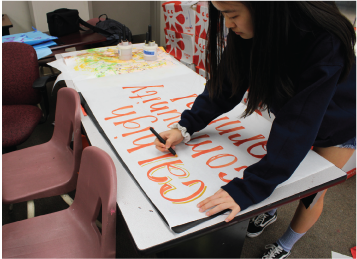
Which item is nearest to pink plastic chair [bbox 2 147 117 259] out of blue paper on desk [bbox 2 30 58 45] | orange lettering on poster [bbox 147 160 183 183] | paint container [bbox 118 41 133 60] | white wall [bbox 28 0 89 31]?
orange lettering on poster [bbox 147 160 183 183]

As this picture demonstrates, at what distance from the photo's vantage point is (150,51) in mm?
1513

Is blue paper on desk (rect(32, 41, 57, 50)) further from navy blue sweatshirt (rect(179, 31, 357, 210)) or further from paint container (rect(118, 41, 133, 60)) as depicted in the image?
navy blue sweatshirt (rect(179, 31, 357, 210))

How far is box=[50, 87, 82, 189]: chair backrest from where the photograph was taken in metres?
0.96

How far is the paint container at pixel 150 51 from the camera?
151 centimetres

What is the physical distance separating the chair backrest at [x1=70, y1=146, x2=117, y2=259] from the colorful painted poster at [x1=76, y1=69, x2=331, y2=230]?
0.09m

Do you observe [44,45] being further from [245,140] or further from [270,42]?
[270,42]

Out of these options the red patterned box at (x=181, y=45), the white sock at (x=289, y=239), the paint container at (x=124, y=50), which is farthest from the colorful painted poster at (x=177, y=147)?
the red patterned box at (x=181, y=45)

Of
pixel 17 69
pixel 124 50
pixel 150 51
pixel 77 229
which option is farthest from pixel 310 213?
pixel 17 69

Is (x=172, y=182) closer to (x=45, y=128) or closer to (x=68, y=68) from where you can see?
(x=68, y=68)

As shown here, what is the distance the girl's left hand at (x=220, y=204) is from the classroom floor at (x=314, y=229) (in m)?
→ 0.73

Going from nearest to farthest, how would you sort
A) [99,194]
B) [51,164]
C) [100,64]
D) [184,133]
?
[99,194]
[184,133]
[51,164]
[100,64]

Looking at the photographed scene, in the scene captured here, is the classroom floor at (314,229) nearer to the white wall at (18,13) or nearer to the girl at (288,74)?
the girl at (288,74)

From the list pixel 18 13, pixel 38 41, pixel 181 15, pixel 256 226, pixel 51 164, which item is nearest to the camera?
pixel 51 164

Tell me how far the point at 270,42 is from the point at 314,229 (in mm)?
1218
